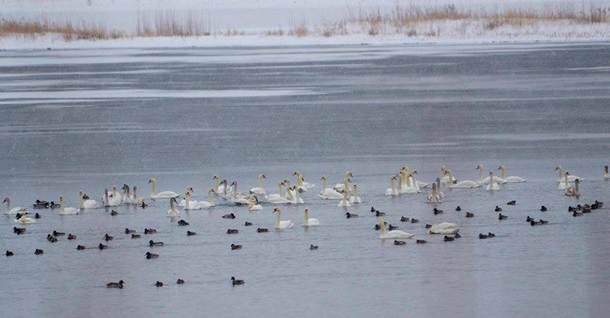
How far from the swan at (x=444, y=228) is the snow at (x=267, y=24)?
1270 inches

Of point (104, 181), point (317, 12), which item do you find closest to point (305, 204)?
point (104, 181)

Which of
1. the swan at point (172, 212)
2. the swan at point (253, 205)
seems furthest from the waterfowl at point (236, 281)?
the swan at point (253, 205)

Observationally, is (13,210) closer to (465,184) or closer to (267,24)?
(465,184)

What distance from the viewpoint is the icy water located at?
912cm

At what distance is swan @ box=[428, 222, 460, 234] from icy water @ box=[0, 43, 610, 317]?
11cm

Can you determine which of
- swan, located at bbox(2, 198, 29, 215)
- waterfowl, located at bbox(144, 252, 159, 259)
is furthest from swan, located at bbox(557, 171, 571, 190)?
swan, located at bbox(2, 198, 29, 215)

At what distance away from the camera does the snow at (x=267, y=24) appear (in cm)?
4425

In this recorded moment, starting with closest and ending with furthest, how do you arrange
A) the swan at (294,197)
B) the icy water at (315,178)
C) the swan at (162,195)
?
the icy water at (315,178)
the swan at (294,197)
the swan at (162,195)

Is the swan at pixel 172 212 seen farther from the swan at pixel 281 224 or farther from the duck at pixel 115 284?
the duck at pixel 115 284

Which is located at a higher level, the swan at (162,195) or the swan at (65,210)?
the swan at (162,195)

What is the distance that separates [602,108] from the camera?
2141 cm

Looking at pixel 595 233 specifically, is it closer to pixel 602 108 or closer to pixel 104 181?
pixel 104 181

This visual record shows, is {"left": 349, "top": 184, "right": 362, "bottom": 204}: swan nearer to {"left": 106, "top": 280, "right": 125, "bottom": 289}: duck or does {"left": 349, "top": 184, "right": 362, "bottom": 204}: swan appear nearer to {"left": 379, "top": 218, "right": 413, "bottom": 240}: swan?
{"left": 379, "top": 218, "right": 413, "bottom": 240}: swan

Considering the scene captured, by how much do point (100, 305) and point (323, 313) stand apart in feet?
5.50
